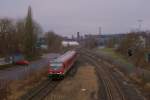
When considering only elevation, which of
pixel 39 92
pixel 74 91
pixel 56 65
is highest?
pixel 56 65

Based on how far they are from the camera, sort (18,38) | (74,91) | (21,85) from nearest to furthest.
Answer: (74,91), (21,85), (18,38)

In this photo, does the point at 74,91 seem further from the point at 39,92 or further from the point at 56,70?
the point at 56,70

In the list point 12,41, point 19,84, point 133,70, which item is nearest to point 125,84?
point 133,70

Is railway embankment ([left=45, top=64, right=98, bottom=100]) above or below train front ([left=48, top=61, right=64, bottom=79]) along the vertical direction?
below

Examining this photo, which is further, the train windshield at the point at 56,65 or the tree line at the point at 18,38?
the tree line at the point at 18,38

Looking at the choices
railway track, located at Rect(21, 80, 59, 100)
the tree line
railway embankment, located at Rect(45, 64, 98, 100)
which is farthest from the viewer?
the tree line

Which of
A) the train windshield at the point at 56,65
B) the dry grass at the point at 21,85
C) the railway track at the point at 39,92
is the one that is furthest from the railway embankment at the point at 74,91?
the dry grass at the point at 21,85

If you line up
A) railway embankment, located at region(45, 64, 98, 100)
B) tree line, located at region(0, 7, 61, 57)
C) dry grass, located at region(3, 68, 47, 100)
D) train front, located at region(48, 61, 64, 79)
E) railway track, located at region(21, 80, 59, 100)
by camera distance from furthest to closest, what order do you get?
tree line, located at region(0, 7, 61, 57) → train front, located at region(48, 61, 64, 79) → dry grass, located at region(3, 68, 47, 100) → railway embankment, located at region(45, 64, 98, 100) → railway track, located at region(21, 80, 59, 100)

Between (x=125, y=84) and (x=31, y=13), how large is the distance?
168 ft

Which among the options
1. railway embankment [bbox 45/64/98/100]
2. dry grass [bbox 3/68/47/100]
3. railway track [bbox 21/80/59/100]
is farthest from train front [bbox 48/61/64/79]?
railway track [bbox 21/80/59/100]

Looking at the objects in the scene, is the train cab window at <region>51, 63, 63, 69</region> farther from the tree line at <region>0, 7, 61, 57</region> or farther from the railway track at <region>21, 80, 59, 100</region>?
the tree line at <region>0, 7, 61, 57</region>

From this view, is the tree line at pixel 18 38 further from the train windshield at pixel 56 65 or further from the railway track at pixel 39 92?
the railway track at pixel 39 92

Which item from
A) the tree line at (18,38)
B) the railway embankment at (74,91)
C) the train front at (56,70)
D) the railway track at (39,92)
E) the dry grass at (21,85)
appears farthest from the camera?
the tree line at (18,38)

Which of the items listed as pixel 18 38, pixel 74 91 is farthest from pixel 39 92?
pixel 18 38
